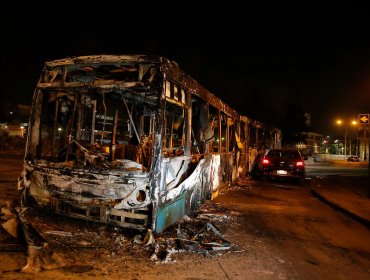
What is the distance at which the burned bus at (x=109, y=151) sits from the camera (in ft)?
18.7

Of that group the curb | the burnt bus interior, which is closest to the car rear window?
the curb

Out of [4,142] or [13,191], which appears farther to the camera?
[4,142]

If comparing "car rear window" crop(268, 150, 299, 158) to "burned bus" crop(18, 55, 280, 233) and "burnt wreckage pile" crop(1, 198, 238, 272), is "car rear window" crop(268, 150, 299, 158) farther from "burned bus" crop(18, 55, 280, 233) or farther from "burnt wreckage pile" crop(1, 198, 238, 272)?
"burnt wreckage pile" crop(1, 198, 238, 272)

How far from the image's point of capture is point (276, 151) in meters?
Answer: 16.6

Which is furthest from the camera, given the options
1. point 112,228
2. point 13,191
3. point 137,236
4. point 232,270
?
point 13,191

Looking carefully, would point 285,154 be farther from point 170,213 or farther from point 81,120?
point 81,120

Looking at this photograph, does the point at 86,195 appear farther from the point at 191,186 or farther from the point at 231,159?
the point at 231,159

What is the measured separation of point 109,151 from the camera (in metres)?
7.19

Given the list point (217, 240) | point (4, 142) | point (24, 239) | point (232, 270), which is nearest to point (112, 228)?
point (24, 239)

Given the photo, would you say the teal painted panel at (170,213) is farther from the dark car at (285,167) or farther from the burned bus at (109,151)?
the dark car at (285,167)

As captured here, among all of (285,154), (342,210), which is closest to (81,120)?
(342,210)

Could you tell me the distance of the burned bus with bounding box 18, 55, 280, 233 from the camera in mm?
5691

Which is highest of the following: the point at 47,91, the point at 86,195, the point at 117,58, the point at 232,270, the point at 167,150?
the point at 117,58

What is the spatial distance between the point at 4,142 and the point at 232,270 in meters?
36.4
